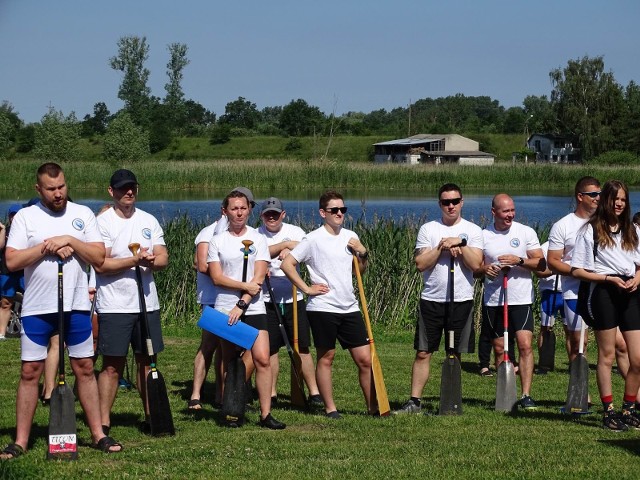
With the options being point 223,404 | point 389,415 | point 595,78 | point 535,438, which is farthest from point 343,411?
point 595,78

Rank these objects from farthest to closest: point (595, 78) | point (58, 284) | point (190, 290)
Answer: point (595, 78)
point (190, 290)
point (58, 284)

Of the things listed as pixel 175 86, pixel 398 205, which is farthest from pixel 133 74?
pixel 398 205

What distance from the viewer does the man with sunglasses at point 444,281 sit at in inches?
359

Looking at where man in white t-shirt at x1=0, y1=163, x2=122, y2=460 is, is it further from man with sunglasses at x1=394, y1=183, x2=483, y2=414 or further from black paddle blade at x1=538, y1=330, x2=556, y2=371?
black paddle blade at x1=538, y1=330, x2=556, y2=371

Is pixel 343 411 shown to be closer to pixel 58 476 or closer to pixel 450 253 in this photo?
pixel 450 253

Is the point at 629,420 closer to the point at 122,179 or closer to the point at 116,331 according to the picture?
the point at 116,331

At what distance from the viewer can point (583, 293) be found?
8.37m

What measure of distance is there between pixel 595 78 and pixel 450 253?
94.5 metres

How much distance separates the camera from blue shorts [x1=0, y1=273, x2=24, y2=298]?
467 inches

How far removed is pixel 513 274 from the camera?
1008cm

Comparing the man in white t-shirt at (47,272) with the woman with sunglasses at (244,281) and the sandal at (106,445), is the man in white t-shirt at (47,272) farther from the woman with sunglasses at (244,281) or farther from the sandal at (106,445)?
the woman with sunglasses at (244,281)

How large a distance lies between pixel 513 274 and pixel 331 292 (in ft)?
7.00

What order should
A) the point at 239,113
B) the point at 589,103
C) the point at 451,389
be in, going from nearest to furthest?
1. the point at 451,389
2. the point at 589,103
3. the point at 239,113

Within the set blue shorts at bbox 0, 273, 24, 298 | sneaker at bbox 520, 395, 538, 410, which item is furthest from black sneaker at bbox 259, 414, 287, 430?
blue shorts at bbox 0, 273, 24, 298
